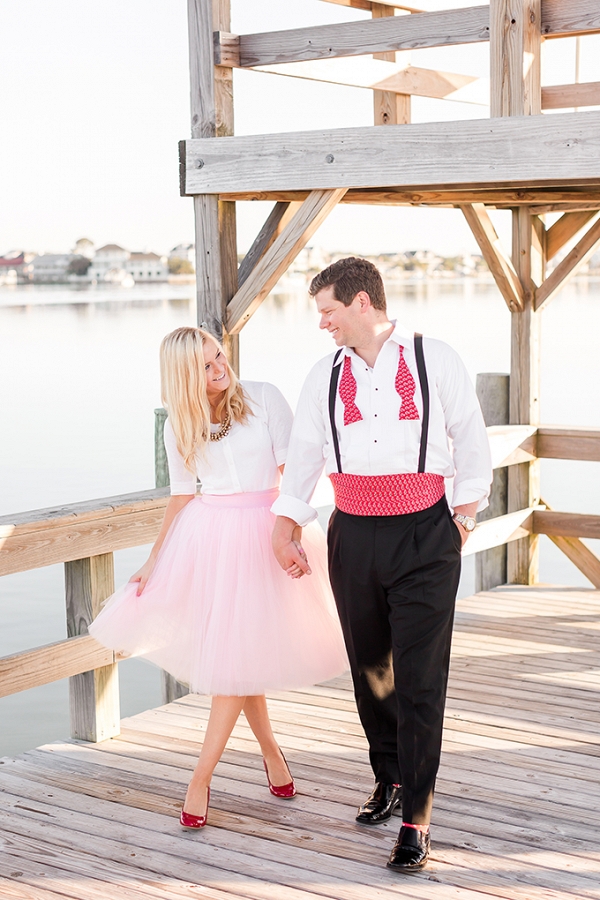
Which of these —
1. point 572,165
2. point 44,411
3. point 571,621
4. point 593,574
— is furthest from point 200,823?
point 44,411

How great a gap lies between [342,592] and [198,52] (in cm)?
248

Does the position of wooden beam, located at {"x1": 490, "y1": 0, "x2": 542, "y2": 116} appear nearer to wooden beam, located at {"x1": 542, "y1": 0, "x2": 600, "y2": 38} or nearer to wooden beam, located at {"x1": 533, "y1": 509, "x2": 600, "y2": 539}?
wooden beam, located at {"x1": 542, "y1": 0, "x2": 600, "y2": 38}

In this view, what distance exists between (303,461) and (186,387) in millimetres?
358

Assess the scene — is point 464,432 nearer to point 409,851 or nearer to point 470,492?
point 470,492

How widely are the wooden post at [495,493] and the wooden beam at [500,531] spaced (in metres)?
0.10

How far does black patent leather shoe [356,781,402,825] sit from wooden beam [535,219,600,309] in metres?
3.49

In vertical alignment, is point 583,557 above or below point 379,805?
below

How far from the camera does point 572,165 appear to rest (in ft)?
12.5

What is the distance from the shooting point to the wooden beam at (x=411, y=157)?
12.5ft

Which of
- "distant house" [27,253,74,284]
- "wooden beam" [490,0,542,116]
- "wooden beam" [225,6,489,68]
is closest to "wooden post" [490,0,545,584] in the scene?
"wooden beam" [225,6,489,68]

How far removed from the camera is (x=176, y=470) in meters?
3.16

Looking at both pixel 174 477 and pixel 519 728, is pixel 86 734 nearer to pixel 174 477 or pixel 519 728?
pixel 174 477

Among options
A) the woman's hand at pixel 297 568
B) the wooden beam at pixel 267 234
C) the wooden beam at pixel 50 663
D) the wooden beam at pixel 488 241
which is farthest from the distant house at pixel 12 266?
the woman's hand at pixel 297 568

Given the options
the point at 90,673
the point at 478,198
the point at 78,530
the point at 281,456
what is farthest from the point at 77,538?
the point at 478,198
